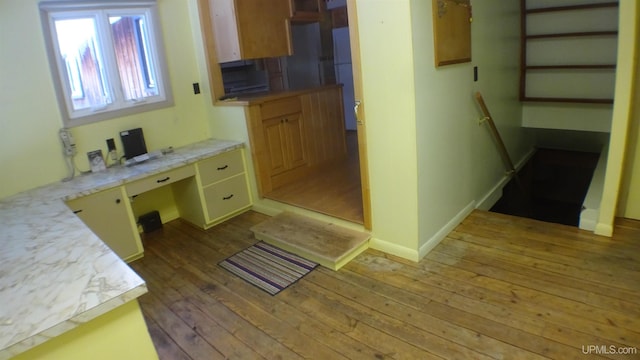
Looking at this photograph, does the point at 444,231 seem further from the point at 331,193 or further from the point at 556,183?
the point at 556,183

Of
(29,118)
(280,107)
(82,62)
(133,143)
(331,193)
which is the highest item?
(82,62)

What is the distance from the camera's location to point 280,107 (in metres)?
3.66

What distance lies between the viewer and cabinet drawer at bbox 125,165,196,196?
9.65 ft

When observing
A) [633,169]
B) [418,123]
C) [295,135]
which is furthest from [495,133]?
[295,135]

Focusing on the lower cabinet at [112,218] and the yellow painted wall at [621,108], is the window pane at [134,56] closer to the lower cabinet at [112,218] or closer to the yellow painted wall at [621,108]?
the lower cabinet at [112,218]

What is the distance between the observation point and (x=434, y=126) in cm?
255

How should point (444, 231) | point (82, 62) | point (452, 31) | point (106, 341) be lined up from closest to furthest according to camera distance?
point (106, 341), point (452, 31), point (444, 231), point (82, 62)

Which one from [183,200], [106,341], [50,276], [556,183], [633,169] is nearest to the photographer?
[106,341]

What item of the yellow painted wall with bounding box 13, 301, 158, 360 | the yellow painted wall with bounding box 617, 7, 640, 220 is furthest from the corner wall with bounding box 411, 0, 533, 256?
the yellow painted wall with bounding box 13, 301, 158, 360

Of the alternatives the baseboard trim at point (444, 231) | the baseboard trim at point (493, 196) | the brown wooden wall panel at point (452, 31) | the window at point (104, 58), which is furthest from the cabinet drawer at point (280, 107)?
the baseboard trim at point (493, 196)

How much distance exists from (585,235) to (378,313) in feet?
5.25

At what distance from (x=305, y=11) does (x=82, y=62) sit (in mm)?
1961

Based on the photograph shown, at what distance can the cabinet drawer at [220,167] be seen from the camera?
10.9 ft

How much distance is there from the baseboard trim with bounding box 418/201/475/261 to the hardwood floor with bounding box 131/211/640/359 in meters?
0.04
